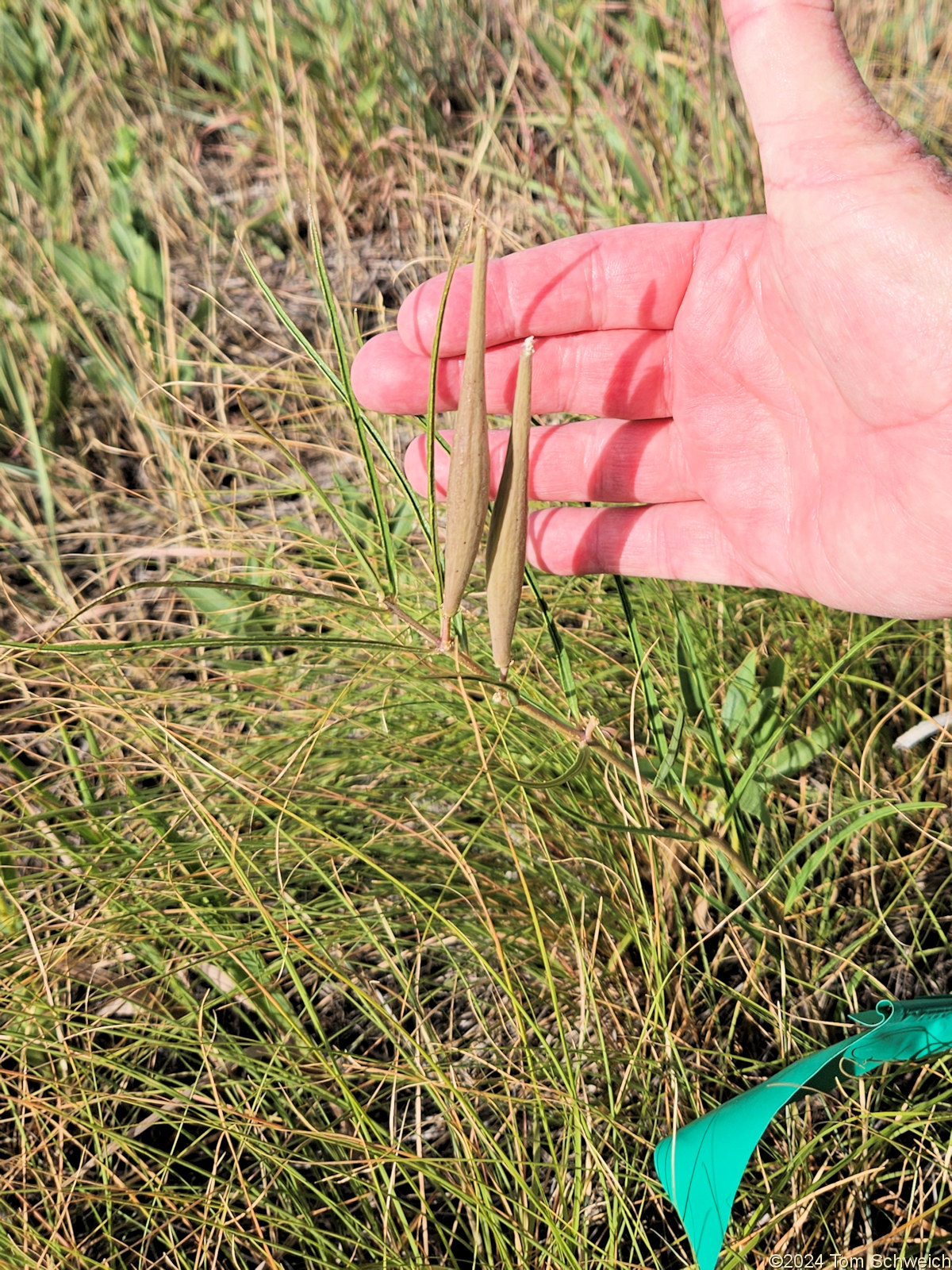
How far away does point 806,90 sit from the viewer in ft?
3.69

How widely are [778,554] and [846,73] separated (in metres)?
0.59

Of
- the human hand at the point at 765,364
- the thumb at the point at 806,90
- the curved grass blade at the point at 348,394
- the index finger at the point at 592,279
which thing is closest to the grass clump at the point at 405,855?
the curved grass blade at the point at 348,394

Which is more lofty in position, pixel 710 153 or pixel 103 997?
pixel 710 153

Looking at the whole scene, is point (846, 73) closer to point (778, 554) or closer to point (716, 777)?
point (778, 554)

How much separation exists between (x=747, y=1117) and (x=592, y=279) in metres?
1.11

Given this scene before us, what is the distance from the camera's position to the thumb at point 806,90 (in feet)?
3.63

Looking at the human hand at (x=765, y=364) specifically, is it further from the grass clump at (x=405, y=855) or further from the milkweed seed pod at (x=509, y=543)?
the milkweed seed pod at (x=509, y=543)

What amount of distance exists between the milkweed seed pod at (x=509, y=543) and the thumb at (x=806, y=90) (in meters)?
0.46

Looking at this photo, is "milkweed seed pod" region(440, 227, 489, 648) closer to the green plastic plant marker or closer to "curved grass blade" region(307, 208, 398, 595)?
"curved grass blade" region(307, 208, 398, 595)

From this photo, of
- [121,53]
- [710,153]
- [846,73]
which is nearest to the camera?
[846,73]

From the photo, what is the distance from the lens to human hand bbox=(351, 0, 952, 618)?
1130 millimetres

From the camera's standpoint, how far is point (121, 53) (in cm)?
263

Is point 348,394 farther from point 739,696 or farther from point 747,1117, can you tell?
point 747,1117

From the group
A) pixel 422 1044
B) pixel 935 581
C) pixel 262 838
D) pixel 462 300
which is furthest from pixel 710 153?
pixel 422 1044
